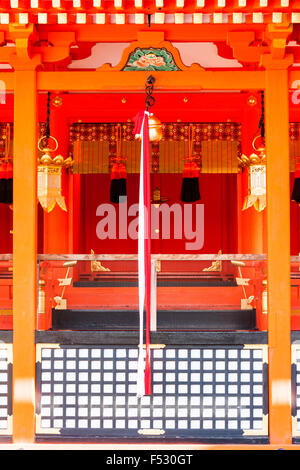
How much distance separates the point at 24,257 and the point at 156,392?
156 centimetres

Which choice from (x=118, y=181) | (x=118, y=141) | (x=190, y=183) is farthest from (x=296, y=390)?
(x=118, y=141)

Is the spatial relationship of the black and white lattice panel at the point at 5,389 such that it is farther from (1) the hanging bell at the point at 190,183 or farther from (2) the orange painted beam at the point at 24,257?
(1) the hanging bell at the point at 190,183

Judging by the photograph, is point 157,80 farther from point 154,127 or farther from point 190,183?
point 190,183

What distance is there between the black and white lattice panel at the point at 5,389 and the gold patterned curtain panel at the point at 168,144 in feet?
13.1

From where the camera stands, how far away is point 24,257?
3953 millimetres

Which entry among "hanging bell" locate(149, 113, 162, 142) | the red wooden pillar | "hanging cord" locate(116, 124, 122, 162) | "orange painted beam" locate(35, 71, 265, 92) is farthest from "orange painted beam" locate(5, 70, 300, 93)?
"hanging cord" locate(116, 124, 122, 162)

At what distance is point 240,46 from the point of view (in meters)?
4.03

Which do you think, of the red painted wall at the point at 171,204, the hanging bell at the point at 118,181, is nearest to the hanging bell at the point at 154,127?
the hanging bell at the point at 118,181

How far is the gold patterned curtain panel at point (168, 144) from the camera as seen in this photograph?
740 centimetres

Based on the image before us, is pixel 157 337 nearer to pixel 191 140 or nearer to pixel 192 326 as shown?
pixel 192 326

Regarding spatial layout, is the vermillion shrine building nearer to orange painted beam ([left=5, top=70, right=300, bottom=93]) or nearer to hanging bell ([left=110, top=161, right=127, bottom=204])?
orange painted beam ([left=5, top=70, right=300, bottom=93])

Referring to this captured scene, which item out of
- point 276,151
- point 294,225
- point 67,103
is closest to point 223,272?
point 294,225

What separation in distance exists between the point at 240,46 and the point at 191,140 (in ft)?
11.1

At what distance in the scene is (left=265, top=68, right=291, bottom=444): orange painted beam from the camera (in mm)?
3840
